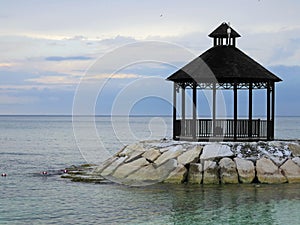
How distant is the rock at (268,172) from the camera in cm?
2588

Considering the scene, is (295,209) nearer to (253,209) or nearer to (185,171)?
(253,209)

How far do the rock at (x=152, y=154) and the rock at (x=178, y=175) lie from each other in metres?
1.28

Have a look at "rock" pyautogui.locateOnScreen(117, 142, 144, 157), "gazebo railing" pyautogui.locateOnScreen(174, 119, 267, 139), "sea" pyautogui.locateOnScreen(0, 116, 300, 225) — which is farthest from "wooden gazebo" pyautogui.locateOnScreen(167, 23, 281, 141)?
"sea" pyautogui.locateOnScreen(0, 116, 300, 225)

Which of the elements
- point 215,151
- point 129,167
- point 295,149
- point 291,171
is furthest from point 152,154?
point 295,149

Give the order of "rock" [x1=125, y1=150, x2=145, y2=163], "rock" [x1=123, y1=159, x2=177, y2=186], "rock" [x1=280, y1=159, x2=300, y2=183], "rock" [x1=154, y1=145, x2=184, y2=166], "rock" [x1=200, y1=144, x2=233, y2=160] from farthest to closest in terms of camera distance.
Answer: "rock" [x1=125, y1=150, x2=145, y2=163], "rock" [x1=154, y1=145, x2=184, y2=166], "rock" [x1=123, y1=159, x2=177, y2=186], "rock" [x1=200, y1=144, x2=233, y2=160], "rock" [x1=280, y1=159, x2=300, y2=183]

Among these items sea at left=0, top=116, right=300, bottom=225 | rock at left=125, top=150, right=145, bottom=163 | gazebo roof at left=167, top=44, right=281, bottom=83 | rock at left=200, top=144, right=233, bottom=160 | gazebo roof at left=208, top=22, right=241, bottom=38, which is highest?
gazebo roof at left=208, top=22, right=241, bottom=38

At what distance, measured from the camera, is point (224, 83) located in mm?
28984

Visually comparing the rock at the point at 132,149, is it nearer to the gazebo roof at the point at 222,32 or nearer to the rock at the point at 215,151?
the rock at the point at 215,151

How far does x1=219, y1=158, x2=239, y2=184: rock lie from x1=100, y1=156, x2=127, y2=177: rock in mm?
5084

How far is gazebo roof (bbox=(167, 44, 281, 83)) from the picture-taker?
28.0 metres

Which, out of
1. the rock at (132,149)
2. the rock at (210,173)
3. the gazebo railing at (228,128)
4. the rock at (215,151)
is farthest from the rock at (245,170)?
the rock at (132,149)

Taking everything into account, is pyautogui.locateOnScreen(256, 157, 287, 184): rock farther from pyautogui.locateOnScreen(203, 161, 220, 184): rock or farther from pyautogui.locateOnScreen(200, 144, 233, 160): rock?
pyautogui.locateOnScreen(203, 161, 220, 184): rock

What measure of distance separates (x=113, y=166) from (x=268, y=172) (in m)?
7.48

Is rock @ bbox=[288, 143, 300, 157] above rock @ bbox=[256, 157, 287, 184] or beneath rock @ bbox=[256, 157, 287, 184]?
above
